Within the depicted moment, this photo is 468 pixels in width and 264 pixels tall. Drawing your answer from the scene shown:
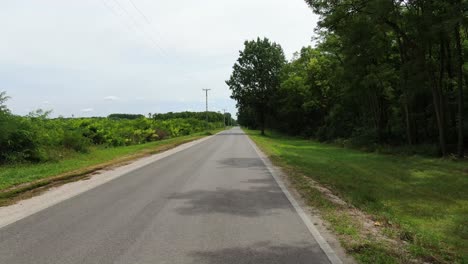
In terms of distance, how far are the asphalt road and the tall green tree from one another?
204 feet

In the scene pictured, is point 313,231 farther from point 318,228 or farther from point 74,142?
point 74,142

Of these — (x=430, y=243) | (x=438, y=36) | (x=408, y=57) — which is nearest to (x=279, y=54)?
(x=408, y=57)

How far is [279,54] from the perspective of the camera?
76250 mm

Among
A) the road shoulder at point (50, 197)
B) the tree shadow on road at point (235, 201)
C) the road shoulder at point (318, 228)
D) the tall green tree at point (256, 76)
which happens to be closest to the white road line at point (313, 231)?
the road shoulder at point (318, 228)

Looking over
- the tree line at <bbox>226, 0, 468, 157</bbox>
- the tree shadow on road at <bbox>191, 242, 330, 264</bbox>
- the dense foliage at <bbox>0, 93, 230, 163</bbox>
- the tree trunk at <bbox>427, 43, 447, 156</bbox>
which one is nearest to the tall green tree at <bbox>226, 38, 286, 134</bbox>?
the tree line at <bbox>226, 0, 468, 157</bbox>

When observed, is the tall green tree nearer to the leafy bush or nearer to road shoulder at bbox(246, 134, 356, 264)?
the leafy bush

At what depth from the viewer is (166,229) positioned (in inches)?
293

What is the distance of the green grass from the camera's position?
6.37 meters

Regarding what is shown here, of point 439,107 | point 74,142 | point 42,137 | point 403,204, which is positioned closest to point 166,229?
point 403,204

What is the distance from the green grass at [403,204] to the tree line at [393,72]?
699 cm

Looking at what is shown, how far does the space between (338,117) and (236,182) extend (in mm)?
41880

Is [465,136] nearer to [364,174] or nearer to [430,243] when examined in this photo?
[364,174]

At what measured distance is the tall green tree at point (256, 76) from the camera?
243ft

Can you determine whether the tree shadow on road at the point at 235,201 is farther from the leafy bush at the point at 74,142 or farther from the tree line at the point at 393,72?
the leafy bush at the point at 74,142
